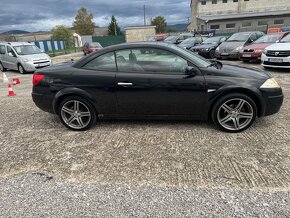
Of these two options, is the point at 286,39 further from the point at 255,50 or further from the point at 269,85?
the point at 269,85

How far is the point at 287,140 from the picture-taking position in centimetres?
366

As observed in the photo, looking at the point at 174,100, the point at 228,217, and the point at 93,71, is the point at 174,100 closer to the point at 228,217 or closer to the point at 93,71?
the point at 93,71

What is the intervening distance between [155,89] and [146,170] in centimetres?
143

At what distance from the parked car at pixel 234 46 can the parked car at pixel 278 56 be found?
3383 millimetres

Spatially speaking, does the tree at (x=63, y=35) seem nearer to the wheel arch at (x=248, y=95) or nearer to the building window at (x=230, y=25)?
the building window at (x=230, y=25)

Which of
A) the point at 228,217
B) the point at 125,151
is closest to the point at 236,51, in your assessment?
the point at 125,151

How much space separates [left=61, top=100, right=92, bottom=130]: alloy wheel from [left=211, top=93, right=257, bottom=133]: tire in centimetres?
221

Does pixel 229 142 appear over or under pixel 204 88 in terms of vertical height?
under

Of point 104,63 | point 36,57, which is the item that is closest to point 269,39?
point 104,63

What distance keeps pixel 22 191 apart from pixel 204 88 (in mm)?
2912

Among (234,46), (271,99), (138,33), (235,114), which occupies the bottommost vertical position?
(235,114)

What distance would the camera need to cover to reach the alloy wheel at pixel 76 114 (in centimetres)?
428

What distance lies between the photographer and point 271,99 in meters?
3.88

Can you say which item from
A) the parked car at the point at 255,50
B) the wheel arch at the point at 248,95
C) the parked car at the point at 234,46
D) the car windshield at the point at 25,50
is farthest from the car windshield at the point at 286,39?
the car windshield at the point at 25,50
